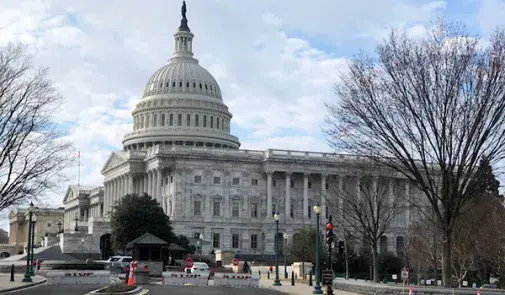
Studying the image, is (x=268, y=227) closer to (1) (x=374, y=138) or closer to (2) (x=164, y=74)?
(2) (x=164, y=74)

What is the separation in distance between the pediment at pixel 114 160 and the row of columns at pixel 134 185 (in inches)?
104

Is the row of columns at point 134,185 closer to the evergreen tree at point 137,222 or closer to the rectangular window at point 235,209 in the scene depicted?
the rectangular window at point 235,209

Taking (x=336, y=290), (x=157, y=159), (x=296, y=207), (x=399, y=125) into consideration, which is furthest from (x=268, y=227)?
(x=399, y=125)

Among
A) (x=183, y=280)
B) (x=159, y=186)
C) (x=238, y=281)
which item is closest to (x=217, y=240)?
(x=159, y=186)

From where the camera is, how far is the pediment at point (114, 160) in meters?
156

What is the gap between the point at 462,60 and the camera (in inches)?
1540

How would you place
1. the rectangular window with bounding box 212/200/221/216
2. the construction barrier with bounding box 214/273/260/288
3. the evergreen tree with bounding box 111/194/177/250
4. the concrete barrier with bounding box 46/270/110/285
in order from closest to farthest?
the concrete barrier with bounding box 46/270/110/285 < the construction barrier with bounding box 214/273/260/288 < the evergreen tree with bounding box 111/194/177/250 < the rectangular window with bounding box 212/200/221/216

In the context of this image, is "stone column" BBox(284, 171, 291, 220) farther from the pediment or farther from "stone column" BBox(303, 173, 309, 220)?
the pediment

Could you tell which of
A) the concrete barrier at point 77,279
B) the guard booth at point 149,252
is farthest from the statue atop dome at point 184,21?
the concrete barrier at point 77,279

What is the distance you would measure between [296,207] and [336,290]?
9590 centimetres

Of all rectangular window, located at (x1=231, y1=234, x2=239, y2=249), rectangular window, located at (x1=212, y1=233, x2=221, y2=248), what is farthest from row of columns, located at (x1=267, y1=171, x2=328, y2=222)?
rectangular window, located at (x1=212, y1=233, x2=221, y2=248)

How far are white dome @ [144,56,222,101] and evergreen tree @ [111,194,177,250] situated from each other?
204 ft

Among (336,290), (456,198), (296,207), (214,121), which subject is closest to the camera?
(456,198)

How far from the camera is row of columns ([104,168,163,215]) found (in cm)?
14050
